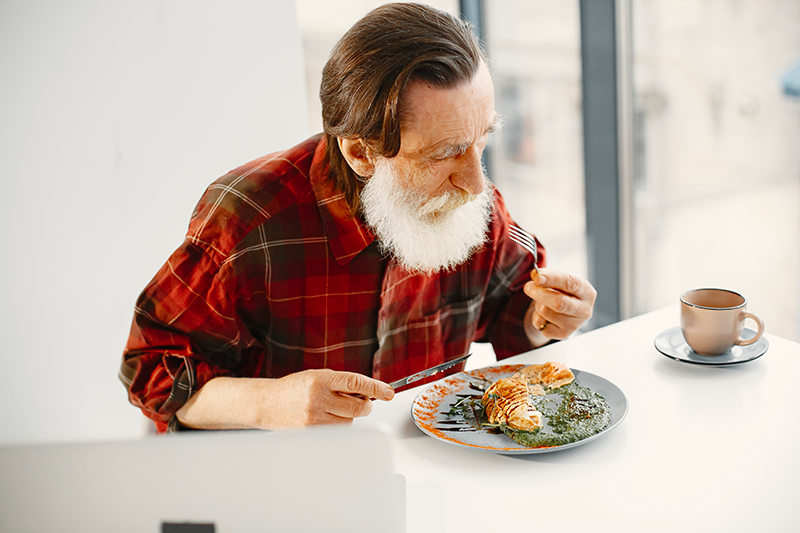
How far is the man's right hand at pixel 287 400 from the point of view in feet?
3.14

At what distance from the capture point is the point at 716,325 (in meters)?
1.10

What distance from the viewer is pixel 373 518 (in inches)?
22.5

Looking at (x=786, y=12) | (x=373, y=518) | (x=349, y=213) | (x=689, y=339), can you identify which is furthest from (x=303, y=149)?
(x=786, y=12)

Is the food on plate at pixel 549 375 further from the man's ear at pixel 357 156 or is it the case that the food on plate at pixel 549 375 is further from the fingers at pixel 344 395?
the man's ear at pixel 357 156

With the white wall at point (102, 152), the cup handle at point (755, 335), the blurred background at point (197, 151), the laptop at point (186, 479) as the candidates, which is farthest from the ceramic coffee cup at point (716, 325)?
the white wall at point (102, 152)

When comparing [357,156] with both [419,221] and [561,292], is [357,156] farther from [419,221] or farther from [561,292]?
[561,292]

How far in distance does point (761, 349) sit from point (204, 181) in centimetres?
166

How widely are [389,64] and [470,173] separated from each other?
0.76ft

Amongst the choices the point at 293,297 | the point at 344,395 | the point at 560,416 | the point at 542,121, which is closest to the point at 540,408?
the point at 560,416

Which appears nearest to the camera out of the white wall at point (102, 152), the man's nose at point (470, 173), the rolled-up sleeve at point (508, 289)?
the man's nose at point (470, 173)

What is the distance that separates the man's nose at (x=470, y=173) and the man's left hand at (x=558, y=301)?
0.18 metres

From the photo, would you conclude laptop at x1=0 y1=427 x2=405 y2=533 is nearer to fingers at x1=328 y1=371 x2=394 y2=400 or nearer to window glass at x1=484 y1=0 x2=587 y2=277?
fingers at x1=328 y1=371 x2=394 y2=400

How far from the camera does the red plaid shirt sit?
1168 mm

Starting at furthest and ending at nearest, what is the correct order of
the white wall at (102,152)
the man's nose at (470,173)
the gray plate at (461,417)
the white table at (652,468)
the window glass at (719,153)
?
1. the window glass at (719,153)
2. the white wall at (102,152)
3. the man's nose at (470,173)
4. the gray plate at (461,417)
5. the white table at (652,468)
